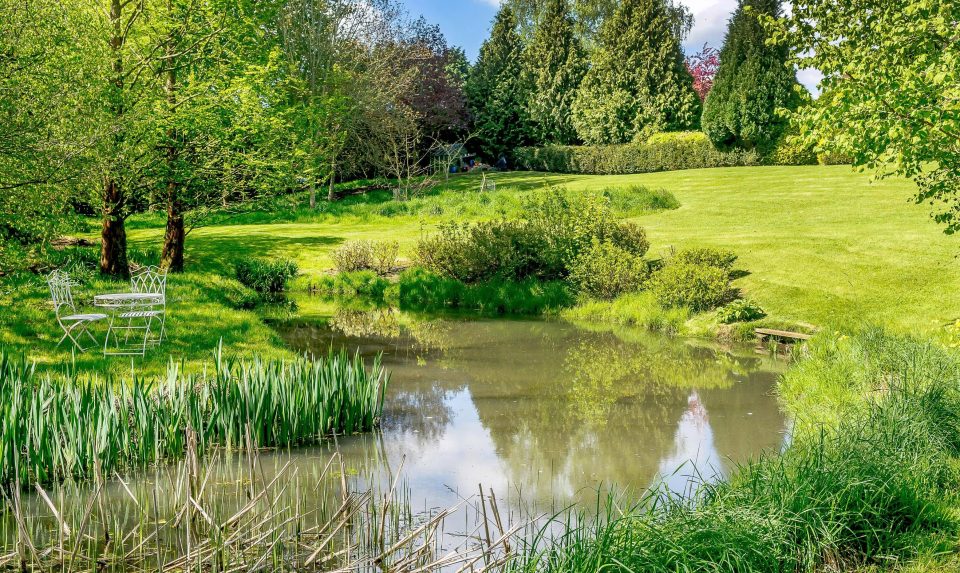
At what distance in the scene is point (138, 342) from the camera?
10.8m

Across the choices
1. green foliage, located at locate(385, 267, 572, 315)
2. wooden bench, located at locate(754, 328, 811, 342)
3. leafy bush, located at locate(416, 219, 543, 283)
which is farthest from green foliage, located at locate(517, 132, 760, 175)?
wooden bench, located at locate(754, 328, 811, 342)

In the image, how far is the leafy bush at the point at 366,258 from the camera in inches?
781

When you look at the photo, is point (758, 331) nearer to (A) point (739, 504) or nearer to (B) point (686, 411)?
(B) point (686, 411)

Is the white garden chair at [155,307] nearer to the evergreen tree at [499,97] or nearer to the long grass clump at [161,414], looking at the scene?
the long grass clump at [161,414]

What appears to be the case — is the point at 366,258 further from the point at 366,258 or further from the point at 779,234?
the point at 779,234

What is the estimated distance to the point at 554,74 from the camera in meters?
42.0

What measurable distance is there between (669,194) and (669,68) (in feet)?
46.8

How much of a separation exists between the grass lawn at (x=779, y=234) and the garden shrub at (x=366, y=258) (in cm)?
63

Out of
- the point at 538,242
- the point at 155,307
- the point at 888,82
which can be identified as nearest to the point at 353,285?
the point at 538,242

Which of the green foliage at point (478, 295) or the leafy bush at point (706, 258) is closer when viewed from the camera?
the leafy bush at point (706, 258)

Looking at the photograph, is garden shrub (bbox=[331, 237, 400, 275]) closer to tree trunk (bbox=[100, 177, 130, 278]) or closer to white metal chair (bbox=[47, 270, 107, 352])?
tree trunk (bbox=[100, 177, 130, 278])

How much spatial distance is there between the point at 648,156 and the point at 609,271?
67.0 feet

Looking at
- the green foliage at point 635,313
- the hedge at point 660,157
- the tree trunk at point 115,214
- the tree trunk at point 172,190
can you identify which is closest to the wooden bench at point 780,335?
the green foliage at point 635,313

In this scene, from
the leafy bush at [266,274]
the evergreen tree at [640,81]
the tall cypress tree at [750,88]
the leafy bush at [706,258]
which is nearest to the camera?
the leafy bush at [706,258]
